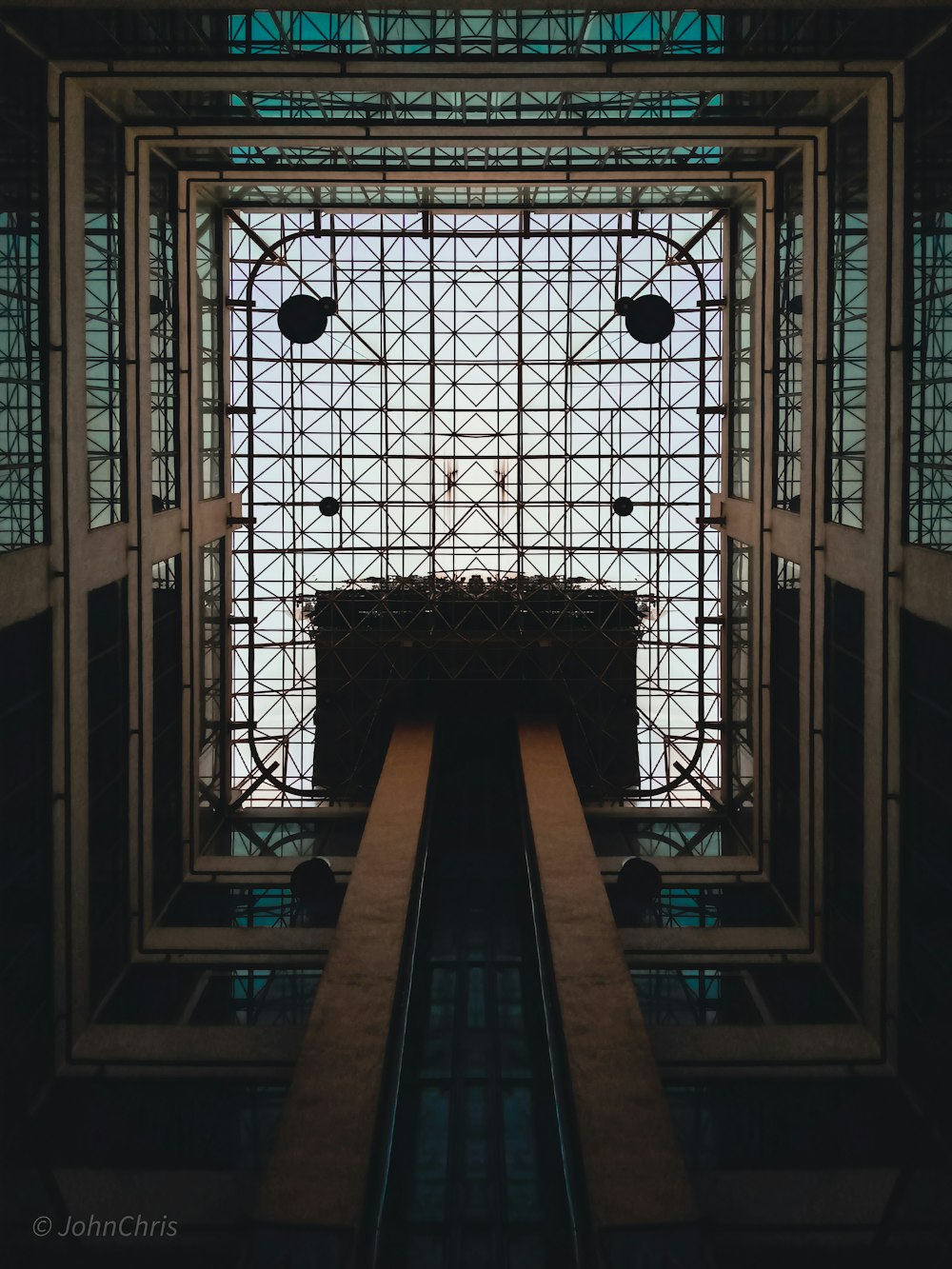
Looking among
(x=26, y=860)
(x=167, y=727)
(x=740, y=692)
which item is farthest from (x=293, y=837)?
(x=740, y=692)

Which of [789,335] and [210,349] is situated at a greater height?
[210,349]

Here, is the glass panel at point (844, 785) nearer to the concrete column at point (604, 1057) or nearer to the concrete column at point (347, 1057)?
the concrete column at point (604, 1057)

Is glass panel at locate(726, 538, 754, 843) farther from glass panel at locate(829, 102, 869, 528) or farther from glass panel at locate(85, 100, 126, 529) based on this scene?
glass panel at locate(85, 100, 126, 529)

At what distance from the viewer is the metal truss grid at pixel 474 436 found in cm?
3097

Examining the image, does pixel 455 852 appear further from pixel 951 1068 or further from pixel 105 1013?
pixel 951 1068

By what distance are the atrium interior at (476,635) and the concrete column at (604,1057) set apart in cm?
9

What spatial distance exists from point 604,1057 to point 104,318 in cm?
1582

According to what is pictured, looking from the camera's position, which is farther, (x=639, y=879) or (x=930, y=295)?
(x=639, y=879)

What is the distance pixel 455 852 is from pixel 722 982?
282 inches

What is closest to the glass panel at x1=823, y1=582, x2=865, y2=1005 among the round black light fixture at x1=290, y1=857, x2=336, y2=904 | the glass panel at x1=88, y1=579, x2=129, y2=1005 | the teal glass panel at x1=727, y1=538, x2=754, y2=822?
the teal glass panel at x1=727, y1=538, x2=754, y2=822

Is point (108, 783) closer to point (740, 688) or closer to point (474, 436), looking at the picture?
point (474, 436)

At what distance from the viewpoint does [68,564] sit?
18141 mm

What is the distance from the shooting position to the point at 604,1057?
46.8 ft

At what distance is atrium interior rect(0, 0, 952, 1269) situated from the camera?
1563 cm
